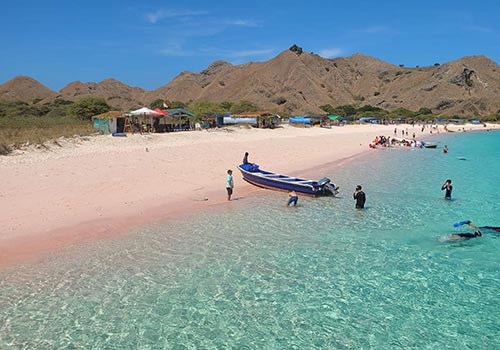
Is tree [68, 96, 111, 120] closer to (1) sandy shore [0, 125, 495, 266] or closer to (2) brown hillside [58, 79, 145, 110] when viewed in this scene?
(1) sandy shore [0, 125, 495, 266]

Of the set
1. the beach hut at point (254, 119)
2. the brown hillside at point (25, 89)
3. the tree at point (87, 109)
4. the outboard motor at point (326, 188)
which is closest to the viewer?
the outboard motor at point (326, 188)

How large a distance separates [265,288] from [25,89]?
13382 centimetres

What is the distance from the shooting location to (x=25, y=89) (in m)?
123

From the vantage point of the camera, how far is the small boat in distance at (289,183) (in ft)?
56.6

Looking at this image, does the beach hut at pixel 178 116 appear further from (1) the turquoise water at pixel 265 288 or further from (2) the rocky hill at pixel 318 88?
(2) the rocky hill at pixel 318 88

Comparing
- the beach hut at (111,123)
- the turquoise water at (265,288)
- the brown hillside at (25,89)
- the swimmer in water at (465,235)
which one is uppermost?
the brown hillside at (25,89)

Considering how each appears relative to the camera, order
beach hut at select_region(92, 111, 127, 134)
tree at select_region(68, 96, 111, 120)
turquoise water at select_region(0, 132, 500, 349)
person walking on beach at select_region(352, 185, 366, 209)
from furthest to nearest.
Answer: tree at select_region(68, 96, 111, 120)
beach hut at select_region(92, 111, 127, 134)
person walking on beach at select_region(352, 185, 366, 209)
turquoise water at select_region(0, 132, 500, 349)

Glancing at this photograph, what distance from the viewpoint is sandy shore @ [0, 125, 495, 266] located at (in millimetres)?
11297

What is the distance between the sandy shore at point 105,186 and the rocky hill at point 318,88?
9964 cm

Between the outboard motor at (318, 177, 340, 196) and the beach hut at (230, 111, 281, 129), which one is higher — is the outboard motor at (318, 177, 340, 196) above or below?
below

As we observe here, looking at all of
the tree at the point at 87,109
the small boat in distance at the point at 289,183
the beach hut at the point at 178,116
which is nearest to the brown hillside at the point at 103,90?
the tree at the point at 87,109

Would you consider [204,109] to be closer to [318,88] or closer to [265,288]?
[265,288]

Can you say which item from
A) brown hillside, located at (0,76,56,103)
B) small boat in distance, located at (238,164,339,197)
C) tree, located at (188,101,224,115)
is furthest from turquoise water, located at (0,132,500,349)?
brown hillside, located at (0,76,56,103)

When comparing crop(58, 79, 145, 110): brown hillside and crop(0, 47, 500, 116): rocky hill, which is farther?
crop(0, 47, 500, 116): rocky hill
